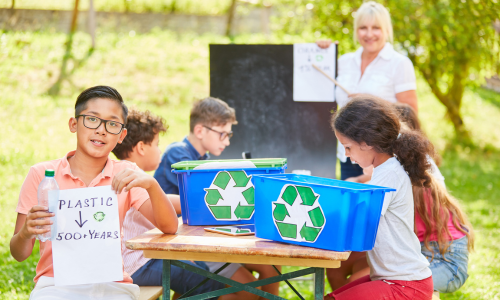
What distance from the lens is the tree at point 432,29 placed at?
813 centimetres

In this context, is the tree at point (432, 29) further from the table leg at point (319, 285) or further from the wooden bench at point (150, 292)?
the table leg at point (319, 285)

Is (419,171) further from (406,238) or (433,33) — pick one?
(433,33)

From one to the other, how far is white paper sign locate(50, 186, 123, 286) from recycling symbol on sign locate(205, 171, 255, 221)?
0.46 meters

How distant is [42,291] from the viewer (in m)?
1.97

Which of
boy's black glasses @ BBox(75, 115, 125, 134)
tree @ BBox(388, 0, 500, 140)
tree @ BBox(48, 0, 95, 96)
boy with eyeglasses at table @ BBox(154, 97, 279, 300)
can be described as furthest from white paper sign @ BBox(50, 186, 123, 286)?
tree @ BBox(48, 0, 95, 96)

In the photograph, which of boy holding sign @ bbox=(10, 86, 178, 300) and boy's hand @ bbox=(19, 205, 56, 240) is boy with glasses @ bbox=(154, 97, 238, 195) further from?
boy's hand @ bbox=(19, 205, 56, 240)

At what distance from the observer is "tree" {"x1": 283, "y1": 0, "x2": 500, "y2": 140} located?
26.7ft

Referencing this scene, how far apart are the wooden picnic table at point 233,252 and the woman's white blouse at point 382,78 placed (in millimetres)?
1988

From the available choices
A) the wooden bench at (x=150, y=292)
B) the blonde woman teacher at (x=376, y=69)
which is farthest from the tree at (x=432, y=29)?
the wooden bench at (x=150, y=292)

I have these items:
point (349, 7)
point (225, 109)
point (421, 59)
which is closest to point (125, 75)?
point (349, 7)

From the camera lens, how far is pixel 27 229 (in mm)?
1811

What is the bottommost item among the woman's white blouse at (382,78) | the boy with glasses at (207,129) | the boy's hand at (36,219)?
the boy's hand at (36,219)

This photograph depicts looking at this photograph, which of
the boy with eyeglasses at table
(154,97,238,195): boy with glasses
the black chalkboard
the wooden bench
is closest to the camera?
the wooden bench

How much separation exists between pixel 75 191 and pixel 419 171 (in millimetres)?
1498
